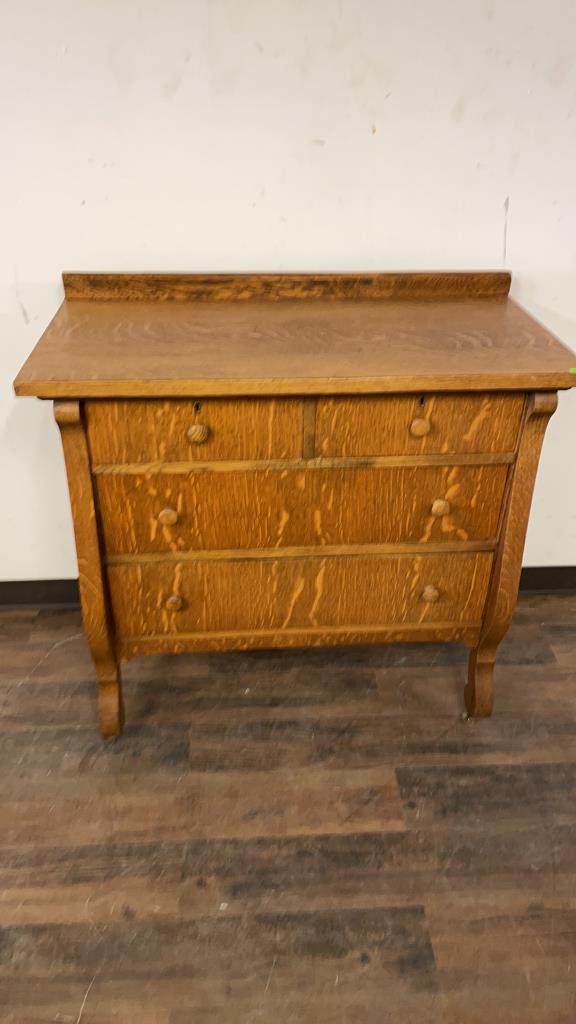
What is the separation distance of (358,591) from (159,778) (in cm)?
64

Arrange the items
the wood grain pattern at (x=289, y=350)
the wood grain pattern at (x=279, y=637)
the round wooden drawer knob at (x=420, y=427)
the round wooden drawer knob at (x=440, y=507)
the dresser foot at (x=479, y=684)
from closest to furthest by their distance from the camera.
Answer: the wood grain pattern at (x=289, y=350), the round wooden drawer knob at (x=420, y=427), the round wooden drawer knob at (x=440, y=507), the wood grain pattern at (x=279, y=637), the dresser foot at (x=479, y=684)

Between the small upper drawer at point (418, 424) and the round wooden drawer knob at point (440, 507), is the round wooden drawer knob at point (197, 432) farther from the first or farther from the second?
the round wooden drawer knob at point (440, 507)

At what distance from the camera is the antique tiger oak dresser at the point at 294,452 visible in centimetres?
140

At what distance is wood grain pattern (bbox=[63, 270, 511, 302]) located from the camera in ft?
5.72

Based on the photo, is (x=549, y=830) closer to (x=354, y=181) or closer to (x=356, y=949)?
(x=356, y=949)

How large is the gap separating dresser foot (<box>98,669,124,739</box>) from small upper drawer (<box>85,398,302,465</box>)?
60cm

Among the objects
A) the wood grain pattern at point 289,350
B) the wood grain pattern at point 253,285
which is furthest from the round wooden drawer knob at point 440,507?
the wood grain pattern at point 253,285

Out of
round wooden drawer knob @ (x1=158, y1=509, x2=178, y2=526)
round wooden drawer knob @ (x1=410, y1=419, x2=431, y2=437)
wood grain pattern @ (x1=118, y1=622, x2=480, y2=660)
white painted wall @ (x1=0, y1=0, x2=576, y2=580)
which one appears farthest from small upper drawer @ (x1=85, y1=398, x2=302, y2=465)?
white painted wall @ (x1=0, y1=0, x2=576, y2=580)

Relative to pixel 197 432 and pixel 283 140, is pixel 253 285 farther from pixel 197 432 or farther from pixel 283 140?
pixel 197 432

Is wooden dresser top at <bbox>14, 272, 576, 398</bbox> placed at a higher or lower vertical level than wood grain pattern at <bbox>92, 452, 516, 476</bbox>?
higher

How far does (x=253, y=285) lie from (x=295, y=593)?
0.71m

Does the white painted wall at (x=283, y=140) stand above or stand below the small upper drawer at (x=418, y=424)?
above

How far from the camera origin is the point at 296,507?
1548mm

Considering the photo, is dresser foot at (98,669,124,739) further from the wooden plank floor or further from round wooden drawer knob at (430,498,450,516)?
round wooden drawer knob at (430,498,450,516)
